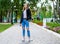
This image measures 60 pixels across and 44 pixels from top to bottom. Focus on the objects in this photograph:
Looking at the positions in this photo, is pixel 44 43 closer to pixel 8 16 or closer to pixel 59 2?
pixel 59 2

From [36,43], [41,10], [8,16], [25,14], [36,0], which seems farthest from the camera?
[41,10]

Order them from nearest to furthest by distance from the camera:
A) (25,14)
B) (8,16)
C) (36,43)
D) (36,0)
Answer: (36,43) → (25,14) → (36,0) → (8,16)

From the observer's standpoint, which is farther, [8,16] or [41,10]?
[41,10]

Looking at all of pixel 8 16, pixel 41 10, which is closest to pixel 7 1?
pixel 8 16

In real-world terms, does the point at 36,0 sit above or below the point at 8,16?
above

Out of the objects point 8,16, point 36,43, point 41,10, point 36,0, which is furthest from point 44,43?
point 41,10

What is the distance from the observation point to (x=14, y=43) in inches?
489

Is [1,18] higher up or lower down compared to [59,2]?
lower down

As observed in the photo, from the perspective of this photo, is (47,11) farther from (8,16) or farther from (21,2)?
(21,2)

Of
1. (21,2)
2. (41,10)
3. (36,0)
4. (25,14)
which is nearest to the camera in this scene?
(25,14)

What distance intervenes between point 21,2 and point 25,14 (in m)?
52.4

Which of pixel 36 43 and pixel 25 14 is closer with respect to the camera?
pixel 36 43

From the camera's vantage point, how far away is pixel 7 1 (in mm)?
54500

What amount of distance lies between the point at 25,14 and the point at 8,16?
210ft
